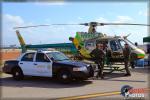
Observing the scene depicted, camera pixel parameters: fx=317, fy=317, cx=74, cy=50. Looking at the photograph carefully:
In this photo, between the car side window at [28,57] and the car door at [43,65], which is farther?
the car side window at [28,57]

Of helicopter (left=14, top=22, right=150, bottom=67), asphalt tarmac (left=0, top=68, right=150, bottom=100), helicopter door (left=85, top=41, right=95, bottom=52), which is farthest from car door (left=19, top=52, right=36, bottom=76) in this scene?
helicopter door (left=85, top=41, right=95, bottom=52)

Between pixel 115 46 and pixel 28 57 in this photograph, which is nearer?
pixel 28 57

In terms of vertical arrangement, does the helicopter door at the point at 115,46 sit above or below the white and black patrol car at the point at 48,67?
above

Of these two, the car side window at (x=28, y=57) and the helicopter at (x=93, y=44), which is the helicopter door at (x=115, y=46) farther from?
the car side window at (x=28, y=57)

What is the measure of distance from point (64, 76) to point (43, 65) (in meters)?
1.28

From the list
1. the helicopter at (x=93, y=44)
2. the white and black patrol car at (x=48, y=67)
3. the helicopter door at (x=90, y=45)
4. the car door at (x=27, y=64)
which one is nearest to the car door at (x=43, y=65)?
the white and black patrol car at (x=48, y=67)

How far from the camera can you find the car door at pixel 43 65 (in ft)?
49.7

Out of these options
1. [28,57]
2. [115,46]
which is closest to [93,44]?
[115,46]

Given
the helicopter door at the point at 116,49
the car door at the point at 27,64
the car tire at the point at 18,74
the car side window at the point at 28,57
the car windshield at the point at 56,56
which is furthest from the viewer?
the helicopter door at the point at 116,49

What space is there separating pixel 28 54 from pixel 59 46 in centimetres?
913

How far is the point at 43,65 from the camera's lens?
1530 centimetres

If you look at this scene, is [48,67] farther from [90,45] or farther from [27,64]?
[90,45]

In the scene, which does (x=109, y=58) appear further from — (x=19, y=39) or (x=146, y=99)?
(x=19, y=39)

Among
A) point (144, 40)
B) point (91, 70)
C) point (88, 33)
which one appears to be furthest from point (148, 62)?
Result: point (91, 70)
